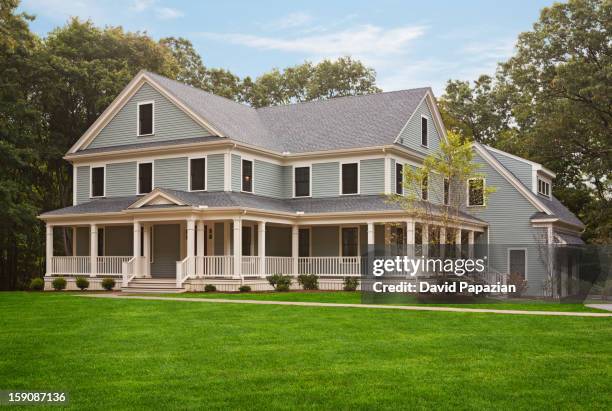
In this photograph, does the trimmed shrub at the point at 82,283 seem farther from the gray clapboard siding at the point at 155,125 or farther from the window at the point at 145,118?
the window at the point at 145,118

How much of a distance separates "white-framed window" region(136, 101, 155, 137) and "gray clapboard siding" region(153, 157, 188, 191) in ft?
5.46

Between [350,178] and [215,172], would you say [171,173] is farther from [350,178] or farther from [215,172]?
[350,178]

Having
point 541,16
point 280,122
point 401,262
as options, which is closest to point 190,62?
point 280,122

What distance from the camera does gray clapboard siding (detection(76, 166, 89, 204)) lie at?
35.9 metres

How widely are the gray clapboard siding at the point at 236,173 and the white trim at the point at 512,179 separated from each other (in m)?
12.4

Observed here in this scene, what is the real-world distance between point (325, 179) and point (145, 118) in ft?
28.2

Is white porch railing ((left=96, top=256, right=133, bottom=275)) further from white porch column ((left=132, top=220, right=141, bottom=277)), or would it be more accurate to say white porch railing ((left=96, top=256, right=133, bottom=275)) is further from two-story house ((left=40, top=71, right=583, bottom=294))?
white porch column ((left=132, top=220, right=141, bottom=277))

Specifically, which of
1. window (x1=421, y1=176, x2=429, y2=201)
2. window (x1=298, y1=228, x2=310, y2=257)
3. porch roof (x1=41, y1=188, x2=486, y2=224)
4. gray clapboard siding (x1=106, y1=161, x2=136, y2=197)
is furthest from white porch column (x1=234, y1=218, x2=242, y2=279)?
gray clapboard siding (x1=106, y1=161, x2=136, y2=197)

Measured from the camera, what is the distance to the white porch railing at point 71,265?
33.1 m

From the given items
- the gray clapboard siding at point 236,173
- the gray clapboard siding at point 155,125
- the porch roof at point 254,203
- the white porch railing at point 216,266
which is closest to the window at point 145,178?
the porch roof at point 254,203

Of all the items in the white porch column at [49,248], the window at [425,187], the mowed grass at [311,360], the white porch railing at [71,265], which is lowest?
the mowed grass at [311,360]

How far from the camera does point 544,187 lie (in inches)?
1564

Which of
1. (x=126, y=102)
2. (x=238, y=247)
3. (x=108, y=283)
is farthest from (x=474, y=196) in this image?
(x=108, y=283)

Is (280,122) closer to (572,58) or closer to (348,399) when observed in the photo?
(572,58)
